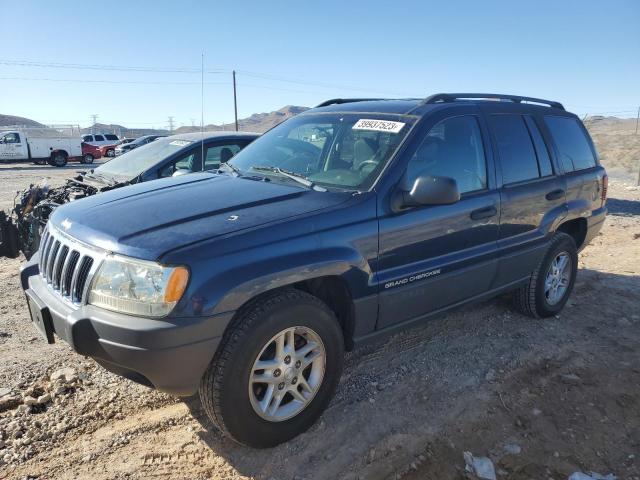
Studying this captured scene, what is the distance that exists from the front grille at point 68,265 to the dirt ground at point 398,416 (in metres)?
0.90

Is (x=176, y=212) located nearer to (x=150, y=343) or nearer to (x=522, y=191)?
(x=150, y=343)

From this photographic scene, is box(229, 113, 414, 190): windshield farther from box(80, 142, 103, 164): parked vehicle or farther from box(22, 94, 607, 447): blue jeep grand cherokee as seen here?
box(80, 142, 103, 164): parked vehicle

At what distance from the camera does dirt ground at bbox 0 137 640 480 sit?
2.77 metres

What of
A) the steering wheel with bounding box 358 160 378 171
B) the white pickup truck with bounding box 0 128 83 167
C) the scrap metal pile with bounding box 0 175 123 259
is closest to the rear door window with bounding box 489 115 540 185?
the steering wheel with bounding box 358 160 378 171

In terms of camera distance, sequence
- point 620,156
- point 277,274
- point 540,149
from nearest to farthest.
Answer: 1. point 277,274
2. point 540,149
3. point 620,156

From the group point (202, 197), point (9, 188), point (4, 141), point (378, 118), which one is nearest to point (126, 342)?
point (202, 197)

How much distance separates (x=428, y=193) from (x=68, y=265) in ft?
6.89

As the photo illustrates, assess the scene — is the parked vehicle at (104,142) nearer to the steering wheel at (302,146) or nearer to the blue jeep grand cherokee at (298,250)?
the steering wheel at (302,146)

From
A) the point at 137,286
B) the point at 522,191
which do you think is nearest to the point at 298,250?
the point at 137,286

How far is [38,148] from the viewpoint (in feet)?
92.0

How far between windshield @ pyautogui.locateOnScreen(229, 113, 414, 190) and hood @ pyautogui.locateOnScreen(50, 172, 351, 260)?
0.26 m

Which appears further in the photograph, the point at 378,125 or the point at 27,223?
the point at 27,223

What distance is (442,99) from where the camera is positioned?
3.88 metres

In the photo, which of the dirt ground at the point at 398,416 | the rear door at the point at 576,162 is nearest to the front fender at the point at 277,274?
the dirt ground at the point at 398,416
